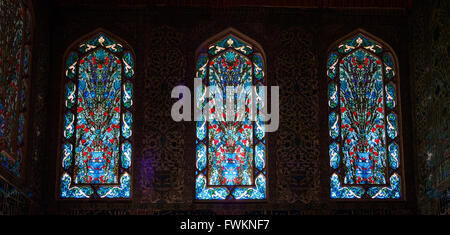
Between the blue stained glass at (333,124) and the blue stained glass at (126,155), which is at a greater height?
the blue stained glass at (333,124)

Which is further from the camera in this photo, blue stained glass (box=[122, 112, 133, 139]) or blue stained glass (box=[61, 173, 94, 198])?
blue stained glass (box=[122, 112, 133, 139])

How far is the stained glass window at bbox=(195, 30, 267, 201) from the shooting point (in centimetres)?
1182

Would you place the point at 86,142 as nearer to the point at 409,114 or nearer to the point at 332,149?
the point at 332,149

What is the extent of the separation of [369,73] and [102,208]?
4.04 metres

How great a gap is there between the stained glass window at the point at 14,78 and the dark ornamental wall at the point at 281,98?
0.30 m

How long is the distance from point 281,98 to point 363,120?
3.74ft

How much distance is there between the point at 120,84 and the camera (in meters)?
12.2

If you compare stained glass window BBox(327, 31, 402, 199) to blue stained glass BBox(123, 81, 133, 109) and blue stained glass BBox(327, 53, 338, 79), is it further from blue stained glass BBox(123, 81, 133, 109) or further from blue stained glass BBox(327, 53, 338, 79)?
blue stained glass BBox(123, 81, 133, 109)

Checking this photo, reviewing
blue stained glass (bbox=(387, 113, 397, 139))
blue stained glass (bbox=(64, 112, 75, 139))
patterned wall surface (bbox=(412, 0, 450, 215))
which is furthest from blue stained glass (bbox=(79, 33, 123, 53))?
patterned wall surface (bbox=(412, 0, 450, 215))

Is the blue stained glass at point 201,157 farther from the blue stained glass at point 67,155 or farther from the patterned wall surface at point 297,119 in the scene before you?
the blue stained glass at point 67,155

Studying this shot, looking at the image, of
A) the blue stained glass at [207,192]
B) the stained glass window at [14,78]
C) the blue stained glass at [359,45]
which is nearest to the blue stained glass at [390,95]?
the blue stained glass at [359,45]

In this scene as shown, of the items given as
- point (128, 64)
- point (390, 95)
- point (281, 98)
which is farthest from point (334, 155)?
point (128, 64)

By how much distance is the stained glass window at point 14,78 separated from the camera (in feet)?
34.2

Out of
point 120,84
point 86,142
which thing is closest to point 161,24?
point 120,84
